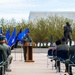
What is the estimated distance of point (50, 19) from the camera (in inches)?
2847

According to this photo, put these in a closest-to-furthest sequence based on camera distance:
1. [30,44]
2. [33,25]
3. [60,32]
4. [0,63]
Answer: [0,63] < [30,44] < [60,32] < [33,25]

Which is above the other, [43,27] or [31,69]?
[43,27]

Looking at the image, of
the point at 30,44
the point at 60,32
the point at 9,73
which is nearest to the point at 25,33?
the point at 30,44

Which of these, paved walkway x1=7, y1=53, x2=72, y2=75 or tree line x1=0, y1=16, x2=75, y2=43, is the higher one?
tree line x1=0, y1=16, x2=75, y2=43

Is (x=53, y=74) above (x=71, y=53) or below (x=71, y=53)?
below

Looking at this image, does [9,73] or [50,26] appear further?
[50,26]

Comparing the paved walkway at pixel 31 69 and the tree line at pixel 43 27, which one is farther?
the tree line at pixel 43 27

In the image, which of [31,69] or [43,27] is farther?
[43,27]

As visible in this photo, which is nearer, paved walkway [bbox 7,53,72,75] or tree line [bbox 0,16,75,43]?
paved walkway [bbox 7,53,72,75]

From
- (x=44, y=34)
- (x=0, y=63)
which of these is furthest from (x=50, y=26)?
(x=0, y=63)

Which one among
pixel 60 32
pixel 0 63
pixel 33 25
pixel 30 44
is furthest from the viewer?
pixel 33 25

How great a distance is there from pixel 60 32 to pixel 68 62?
52.9 metres

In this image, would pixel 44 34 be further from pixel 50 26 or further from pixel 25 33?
pixel 25 33

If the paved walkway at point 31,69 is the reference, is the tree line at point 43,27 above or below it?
above
